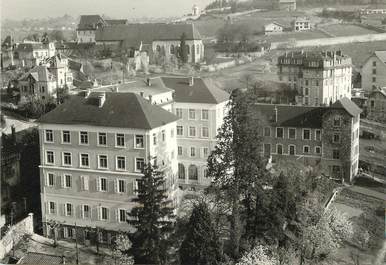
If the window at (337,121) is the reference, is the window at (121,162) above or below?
below

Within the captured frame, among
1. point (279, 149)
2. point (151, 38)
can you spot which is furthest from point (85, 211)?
point (151, 38)

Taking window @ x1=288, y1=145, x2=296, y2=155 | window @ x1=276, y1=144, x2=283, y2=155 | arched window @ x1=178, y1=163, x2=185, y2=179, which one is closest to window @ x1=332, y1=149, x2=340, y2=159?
window @ x1=288, y1=145, x2=296, y2=155

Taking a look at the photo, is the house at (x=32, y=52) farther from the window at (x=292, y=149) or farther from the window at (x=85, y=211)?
the window at (x=85, y=211)

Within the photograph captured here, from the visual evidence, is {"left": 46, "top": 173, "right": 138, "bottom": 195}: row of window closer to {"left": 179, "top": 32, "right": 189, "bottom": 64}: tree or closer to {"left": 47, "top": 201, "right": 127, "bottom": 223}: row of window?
{"left": 47, "top": 201, "right": 127, "bottom": 223}: row of window

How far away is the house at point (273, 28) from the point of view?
19341 millimetres

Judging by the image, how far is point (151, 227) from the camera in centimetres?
1096

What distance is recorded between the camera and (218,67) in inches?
816

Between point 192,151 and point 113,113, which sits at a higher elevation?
point 113,113

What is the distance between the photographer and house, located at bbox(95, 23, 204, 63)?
20.2 m

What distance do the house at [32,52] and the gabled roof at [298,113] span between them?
423 inches

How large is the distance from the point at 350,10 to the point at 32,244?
11259 millimetres

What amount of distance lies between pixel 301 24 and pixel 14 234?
1152 centimetres

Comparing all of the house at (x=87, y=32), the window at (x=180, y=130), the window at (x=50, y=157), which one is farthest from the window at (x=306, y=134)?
the window at (x=50, y=157)

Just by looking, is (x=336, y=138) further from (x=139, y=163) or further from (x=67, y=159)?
(x=67, y=159)
